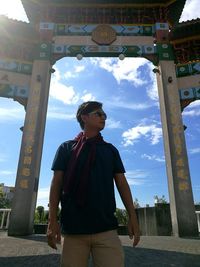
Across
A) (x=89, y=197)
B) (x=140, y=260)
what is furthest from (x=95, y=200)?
(x=140, y=260)

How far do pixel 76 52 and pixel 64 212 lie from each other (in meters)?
8.64

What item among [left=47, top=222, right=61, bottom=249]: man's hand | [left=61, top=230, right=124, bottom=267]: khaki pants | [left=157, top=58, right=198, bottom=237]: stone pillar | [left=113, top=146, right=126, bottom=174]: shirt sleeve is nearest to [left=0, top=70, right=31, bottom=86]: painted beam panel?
[left=157, top=58, right=198, bottom=237]: stone pillar

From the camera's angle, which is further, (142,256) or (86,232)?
(142,256)

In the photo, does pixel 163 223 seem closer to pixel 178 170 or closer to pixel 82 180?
pixel 178 170

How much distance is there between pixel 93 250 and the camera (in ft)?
5.06

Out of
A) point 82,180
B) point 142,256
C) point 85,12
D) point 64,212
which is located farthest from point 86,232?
point 85,12

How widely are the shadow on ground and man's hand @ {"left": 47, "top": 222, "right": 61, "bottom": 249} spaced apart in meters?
1.98

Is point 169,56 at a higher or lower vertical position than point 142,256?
higher

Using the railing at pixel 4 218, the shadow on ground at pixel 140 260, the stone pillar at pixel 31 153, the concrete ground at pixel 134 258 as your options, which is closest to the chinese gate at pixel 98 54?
the stone pillar at pixel 31 153

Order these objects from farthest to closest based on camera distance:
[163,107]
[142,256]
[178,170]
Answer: [163,107], [178,170], [142,256]

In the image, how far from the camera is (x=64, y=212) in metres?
1.61

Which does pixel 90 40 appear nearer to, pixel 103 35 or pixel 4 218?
pixel 103 35

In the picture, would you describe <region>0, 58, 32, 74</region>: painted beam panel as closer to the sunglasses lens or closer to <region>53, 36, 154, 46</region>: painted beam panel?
<region>53, 36, 154, 46</region>: painted beam panel

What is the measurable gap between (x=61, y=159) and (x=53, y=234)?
455mm
